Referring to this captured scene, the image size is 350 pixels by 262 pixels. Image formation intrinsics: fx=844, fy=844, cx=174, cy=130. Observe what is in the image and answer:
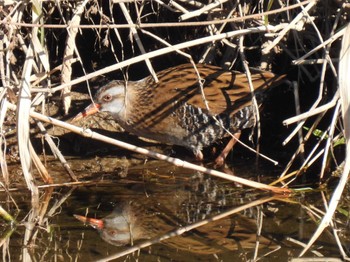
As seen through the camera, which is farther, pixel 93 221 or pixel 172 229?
pixel 93 221

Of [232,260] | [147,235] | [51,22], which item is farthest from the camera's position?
[51,22]

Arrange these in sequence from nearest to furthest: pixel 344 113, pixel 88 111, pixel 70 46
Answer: pixel 344 113
pixel 70 46
pixel 88 111

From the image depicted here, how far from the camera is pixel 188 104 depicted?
6117mm

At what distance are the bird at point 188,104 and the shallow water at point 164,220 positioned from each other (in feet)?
1.12

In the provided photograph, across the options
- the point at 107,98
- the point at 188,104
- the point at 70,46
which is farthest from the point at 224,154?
the point at 70,46

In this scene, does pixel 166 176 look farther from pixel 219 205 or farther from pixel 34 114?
pixel 34 114

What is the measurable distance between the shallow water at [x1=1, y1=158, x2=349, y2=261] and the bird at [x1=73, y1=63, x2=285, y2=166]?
34 cm

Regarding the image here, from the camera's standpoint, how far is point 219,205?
523cm

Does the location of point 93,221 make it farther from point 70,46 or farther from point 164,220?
point 70,46

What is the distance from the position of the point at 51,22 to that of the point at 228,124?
5.40 ft

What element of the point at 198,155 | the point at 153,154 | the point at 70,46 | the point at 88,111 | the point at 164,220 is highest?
the point at 70,46

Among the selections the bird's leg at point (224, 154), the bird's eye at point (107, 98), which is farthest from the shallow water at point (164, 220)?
the bird's eye at point (107, 98)

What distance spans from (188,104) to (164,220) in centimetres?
134

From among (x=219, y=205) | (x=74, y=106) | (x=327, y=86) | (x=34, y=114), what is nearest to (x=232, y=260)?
(x=219, y=205)
